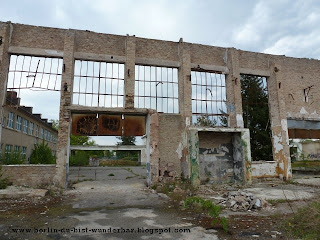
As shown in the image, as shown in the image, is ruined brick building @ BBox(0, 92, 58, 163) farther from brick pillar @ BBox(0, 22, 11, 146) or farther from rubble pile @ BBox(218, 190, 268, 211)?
rubble pile @ BBox(218, 190, 268, 211)

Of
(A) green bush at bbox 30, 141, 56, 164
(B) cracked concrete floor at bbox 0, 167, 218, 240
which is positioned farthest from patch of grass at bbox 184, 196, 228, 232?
(A) green bush at bbox 30, 141, 56, 164

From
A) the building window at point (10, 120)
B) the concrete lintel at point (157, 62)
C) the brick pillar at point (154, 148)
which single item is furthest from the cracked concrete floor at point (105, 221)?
the building window at point (10, 120)

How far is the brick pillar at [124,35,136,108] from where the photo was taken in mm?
11938

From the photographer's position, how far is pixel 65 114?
10938 millimetres

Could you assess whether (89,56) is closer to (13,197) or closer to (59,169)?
(59,169)

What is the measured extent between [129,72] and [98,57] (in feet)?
5.98

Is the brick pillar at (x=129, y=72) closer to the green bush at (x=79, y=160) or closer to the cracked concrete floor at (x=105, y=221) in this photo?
the cracked concrete floor at (x=105, y=221)

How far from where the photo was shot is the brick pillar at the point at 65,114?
34.5 feet

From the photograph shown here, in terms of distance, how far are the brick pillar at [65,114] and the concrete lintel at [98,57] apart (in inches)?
17.1

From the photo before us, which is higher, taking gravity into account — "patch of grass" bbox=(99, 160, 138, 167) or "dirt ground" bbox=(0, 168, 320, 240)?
"patch of grass" bbox=(99, 160, 138, 167)

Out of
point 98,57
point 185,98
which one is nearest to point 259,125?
point 185,98

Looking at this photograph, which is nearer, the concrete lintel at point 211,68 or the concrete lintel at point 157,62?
the concrete lintel at point 157,62

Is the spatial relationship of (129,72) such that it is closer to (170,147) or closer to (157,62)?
(157,62)

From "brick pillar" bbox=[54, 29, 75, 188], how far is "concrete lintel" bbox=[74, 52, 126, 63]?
1.43ft
